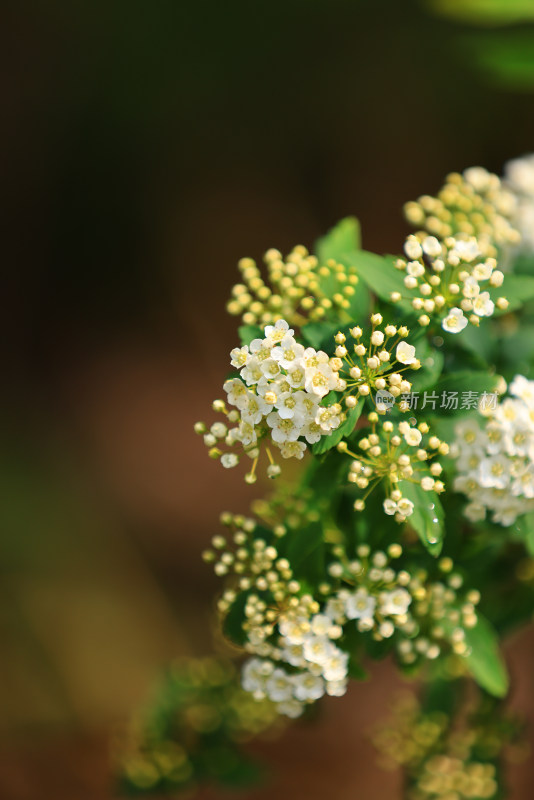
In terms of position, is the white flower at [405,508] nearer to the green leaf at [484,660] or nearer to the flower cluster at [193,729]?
the green leaf at [484,660]

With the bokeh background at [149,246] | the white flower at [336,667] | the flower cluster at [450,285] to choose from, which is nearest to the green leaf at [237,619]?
the white flower at [336,667]

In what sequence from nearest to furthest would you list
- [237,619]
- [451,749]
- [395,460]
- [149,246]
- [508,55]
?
[395,460] < [237,619] < [508,55] < [451,749] < [149,246]

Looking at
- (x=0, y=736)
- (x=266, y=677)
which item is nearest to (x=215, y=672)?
(x=266, y=677)

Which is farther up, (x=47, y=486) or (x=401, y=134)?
(x=401, y=134)

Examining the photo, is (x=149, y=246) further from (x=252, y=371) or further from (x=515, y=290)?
(x=252, y=371)

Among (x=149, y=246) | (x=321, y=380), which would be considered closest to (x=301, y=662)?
(x=321, y=380)

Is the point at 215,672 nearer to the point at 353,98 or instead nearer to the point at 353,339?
the point at 353,339
